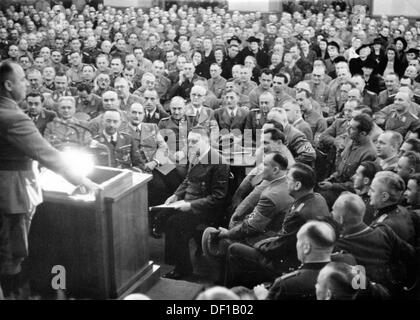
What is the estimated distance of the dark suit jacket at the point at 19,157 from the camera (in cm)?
242

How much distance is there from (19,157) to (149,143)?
2.56 metres

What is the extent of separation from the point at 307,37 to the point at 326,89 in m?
3.85

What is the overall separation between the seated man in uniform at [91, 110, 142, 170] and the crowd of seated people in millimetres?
10

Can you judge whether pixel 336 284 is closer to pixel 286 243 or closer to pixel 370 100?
pixel 286 243

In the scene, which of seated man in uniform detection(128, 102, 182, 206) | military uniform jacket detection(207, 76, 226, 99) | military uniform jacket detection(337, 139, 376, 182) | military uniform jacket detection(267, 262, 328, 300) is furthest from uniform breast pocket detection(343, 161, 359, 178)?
military uniform jacket detection(207, 76, 226, 99)

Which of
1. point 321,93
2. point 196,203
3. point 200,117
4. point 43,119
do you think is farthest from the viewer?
point 321,93

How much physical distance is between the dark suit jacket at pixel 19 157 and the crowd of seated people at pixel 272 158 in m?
0.44

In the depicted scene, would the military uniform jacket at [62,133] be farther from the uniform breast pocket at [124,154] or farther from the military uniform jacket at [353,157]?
the military uniform jacket at [353,157]

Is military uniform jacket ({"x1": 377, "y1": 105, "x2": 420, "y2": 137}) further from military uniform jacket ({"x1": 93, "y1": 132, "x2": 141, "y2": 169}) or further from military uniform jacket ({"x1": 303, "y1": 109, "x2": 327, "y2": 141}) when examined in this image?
military uniform jacket ({"x1": 93, "y1": 132, "x2": 141, "y2": 169})

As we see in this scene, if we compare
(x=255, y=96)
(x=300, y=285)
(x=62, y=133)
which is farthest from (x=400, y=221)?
(x=255, y=96)

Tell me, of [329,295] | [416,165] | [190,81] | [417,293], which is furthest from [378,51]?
[329,295]

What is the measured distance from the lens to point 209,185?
162 inches

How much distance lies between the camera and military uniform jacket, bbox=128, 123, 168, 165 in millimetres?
4977

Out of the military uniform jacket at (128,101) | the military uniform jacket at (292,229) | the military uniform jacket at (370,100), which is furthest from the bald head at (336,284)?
the military uniform jacket at (370,100)
